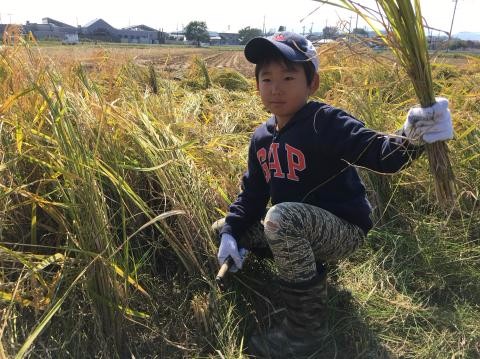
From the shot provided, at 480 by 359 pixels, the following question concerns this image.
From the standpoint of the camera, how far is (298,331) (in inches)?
56.7

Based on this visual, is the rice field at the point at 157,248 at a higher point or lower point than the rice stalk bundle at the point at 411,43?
lower

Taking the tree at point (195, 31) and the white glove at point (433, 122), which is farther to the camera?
the tree at point (195, 31)

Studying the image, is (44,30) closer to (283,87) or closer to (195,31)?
(283,87)

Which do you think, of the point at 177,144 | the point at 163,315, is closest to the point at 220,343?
the point at 163,315

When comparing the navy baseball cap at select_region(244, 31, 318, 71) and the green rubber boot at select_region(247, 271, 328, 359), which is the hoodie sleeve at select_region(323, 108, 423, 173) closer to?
the navy baseball cap at select_region(244, 31, 318, 71)

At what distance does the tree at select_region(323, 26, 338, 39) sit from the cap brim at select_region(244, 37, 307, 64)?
0.11m

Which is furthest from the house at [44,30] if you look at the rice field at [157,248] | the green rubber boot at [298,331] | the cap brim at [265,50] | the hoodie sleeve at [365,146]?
the green rubber boot at [298,331]

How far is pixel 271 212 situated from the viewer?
4.83 feet

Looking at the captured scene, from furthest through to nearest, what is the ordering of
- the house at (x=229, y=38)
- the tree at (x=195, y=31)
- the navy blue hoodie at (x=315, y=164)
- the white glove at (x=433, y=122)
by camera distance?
the house at (x=229, y=38) < the tree at (x=195, y=31) < the navy blue hoodie at (x=315, y=164) < the white glove at (x=433, y=122)

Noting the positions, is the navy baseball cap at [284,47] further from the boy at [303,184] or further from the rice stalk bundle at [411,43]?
the rice stalk bundle at [411,43]

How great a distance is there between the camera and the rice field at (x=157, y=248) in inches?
55.5

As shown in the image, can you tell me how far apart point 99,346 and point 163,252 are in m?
0.49

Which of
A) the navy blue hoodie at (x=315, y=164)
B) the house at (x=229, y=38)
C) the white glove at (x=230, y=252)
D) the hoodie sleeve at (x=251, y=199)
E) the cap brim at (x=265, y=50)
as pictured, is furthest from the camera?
the house at (x=229, y=38)

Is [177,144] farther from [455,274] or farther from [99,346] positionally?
[455,274]
